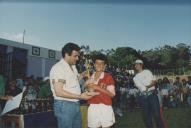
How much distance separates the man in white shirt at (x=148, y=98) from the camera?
19.6 ft

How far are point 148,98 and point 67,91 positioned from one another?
2.92 meters

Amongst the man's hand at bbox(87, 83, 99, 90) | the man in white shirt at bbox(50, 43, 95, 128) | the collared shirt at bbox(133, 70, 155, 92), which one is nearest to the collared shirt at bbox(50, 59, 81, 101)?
the man in white shirt at bbox(50, 43, 95, 128)

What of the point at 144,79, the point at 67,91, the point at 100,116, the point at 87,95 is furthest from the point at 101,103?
the point at 144,79

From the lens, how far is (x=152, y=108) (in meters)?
6.09

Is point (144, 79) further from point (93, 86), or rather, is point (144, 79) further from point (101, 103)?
point (93, 86)

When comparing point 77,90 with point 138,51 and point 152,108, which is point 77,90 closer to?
point 152,108

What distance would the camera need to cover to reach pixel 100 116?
12.6ft

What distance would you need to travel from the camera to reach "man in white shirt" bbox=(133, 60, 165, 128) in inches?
236

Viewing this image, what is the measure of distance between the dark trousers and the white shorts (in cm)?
229

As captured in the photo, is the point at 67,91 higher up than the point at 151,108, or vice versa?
the point at 67,91

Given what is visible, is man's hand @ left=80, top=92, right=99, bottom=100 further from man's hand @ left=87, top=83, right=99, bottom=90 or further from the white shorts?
the white shorts

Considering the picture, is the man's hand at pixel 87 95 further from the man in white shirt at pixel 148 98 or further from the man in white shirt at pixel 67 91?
the man in white shirt at pixel 148 98

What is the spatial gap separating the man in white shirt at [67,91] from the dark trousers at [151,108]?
261cm

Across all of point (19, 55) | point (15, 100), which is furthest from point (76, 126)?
point (19, 55)
